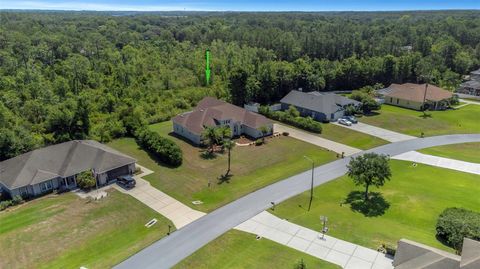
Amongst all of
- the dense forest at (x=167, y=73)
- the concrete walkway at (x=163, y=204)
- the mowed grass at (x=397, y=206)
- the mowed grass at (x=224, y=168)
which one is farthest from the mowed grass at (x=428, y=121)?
the concrete walkway at (x=163, y=204)

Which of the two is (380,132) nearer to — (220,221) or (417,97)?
(417,97)

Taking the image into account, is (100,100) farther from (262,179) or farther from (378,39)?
(378,39)

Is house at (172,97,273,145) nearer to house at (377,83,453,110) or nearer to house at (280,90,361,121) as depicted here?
house at (280,90,361,121)

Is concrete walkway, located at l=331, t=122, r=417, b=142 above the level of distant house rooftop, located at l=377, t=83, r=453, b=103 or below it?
below

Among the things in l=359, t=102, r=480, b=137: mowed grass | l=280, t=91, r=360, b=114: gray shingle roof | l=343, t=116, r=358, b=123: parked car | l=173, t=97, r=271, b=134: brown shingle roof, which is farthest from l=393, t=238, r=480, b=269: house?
l=280, t=91, r=360, b=114: gray shingle roof

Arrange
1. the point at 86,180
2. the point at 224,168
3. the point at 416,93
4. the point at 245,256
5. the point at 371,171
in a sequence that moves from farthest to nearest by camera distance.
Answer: the point at 416,93
the point at 224,168
the point at 86,180
the point at 371,171
the point at 245,256

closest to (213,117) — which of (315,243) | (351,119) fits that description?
(351,119)
